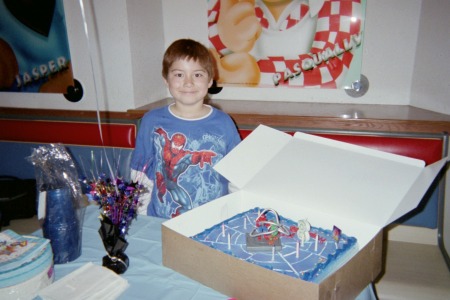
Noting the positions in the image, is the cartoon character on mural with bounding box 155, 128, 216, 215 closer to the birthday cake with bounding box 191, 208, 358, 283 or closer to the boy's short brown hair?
the boy's short brown hair

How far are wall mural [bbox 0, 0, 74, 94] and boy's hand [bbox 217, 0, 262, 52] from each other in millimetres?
886

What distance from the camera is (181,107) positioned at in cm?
133

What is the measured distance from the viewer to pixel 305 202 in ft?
3.08

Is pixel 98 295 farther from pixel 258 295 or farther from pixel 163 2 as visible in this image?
pixel 163 2

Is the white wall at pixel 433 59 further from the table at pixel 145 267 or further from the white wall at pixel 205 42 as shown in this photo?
the table at pixel 145 267

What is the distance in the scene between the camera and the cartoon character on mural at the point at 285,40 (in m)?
1.88

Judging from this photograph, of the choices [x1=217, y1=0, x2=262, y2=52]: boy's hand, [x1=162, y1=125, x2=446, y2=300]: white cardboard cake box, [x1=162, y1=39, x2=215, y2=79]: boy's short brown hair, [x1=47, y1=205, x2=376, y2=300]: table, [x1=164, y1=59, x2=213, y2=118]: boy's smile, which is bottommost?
[x1=47, y1=205, x2=376, y2=300]: table

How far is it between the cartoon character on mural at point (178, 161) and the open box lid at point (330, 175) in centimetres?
29

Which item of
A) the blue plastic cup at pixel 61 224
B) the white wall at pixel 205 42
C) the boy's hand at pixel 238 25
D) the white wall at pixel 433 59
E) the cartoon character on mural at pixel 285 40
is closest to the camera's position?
the blue plastic cup at pixel 61 224

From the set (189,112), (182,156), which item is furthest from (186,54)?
(182,156)

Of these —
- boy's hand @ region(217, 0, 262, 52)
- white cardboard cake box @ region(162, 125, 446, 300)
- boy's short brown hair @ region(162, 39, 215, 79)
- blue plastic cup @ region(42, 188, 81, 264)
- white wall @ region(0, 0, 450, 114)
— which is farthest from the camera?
boy's hand @ region(217, 0, 262, 52)

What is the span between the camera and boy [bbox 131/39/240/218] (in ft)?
4.17

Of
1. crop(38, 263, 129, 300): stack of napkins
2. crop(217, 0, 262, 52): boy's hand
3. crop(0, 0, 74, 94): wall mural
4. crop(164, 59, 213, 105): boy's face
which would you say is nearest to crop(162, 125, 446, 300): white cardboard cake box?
crop(38, 263, 129, 300): stack of napkins

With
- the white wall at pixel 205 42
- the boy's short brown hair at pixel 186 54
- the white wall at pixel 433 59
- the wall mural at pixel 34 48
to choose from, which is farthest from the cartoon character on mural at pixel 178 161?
the white wall at pixel 433 59
